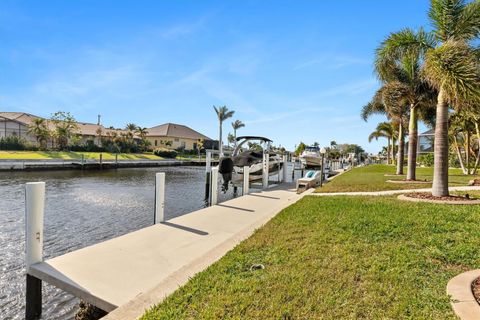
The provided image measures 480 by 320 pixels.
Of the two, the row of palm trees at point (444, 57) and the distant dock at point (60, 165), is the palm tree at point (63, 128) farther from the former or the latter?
the row of palm trees at point (444, 57)

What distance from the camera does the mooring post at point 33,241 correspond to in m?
4.34

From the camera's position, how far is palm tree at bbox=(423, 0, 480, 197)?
742cm

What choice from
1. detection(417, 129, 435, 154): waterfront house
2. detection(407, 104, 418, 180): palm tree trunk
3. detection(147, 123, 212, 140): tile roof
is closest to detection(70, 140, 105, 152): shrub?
detection(147, 123, 212, 140): tile roof

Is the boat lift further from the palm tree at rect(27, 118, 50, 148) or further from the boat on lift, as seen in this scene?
the palm tree at rect(27, 118, 50, 148)

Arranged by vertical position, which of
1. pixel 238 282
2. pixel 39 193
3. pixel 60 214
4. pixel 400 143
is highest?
pixel 400 143

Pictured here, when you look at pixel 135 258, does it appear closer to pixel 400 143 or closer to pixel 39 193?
pixel 39 193

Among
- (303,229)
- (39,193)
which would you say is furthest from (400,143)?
(39,193)

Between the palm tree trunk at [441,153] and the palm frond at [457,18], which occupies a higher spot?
the palm frond at [457,18]

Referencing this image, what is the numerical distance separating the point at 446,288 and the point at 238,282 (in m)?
2.26

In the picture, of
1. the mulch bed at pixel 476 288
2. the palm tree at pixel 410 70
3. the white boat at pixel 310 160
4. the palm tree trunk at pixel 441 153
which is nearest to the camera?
the mulch bed at pixel 476 288

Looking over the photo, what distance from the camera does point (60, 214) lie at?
10.6 m

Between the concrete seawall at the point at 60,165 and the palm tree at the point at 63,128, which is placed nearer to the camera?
the concrete seawall at the point at 60,165

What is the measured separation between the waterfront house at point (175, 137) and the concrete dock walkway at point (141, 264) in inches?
2430

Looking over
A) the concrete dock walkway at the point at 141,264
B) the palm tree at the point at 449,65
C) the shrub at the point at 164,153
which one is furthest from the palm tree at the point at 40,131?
the palm tree at the point at 449,65
